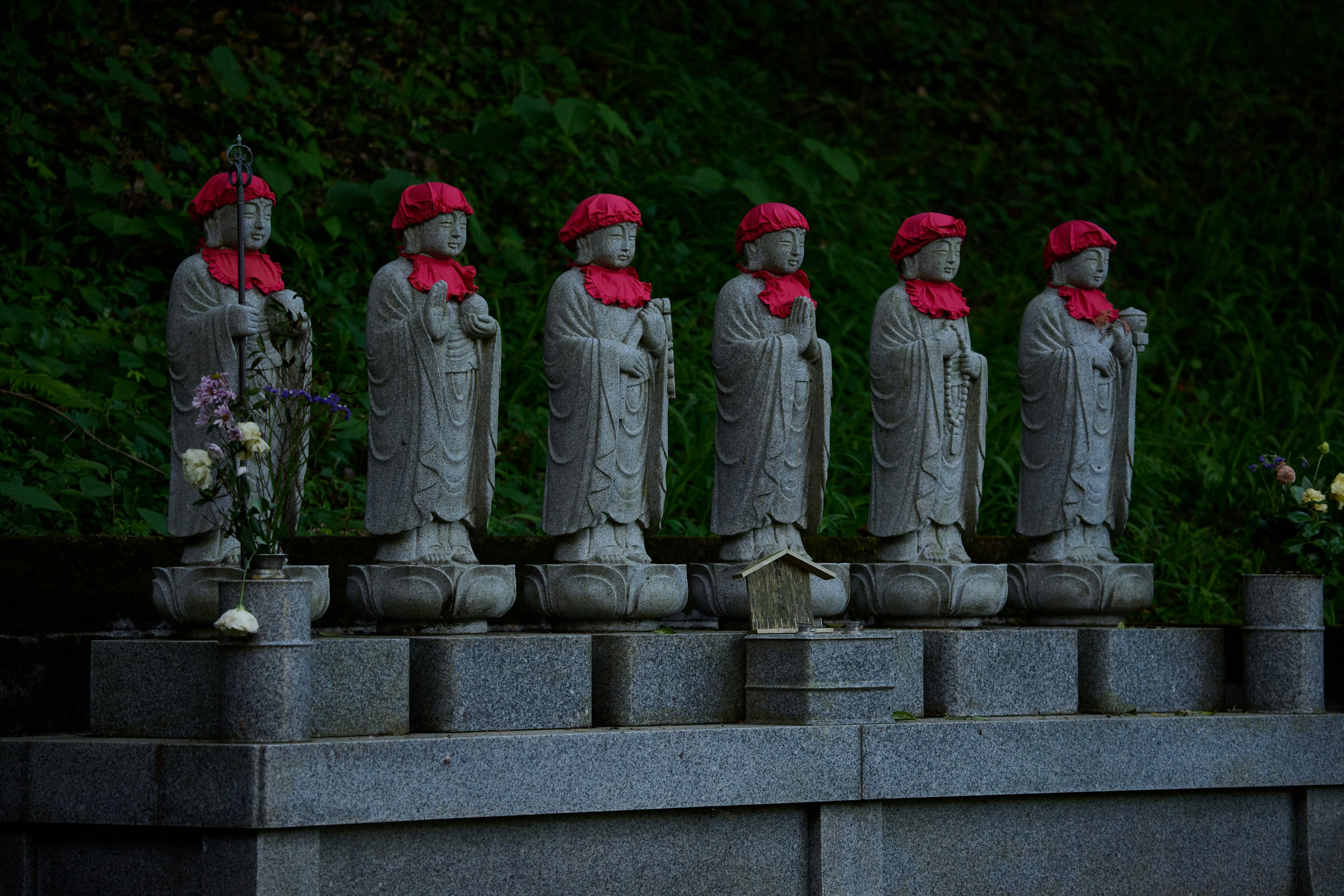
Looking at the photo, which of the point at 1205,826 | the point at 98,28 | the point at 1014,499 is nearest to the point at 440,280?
the point at 1205,826

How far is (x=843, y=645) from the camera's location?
630 cm

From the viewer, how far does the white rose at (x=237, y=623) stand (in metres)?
5.26

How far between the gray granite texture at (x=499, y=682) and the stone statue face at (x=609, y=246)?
1.55 meters

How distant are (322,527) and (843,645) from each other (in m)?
3.45

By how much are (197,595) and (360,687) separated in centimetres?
89

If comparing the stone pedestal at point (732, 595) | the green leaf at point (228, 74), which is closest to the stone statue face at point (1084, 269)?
the stone pedestal at point (732, 595)

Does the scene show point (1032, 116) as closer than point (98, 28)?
No

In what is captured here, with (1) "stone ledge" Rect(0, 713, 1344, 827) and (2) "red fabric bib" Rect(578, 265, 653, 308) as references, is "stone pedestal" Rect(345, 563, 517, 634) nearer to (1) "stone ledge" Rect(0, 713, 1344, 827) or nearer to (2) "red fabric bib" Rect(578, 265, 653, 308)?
(1) "stone ledge" Rect(0, 713, 1344, 827)

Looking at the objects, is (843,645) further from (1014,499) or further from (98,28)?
(98,28)

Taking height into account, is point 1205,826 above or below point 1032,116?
below

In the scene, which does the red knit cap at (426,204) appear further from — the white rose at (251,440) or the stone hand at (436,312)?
the white rose at (251,440)

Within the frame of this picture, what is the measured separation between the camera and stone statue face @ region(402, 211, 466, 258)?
258 inches

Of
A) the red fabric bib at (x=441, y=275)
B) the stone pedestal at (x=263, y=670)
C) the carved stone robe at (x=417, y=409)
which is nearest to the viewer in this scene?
the stone pedestal at (x=263, y=670)

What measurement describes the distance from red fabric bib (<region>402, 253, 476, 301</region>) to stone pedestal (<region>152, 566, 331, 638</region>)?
1139 millimetres
